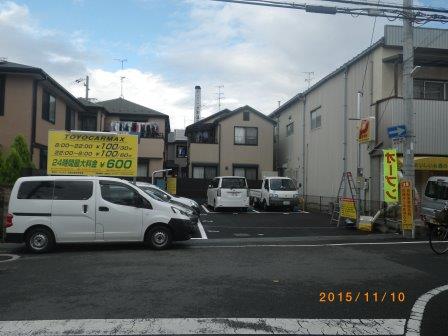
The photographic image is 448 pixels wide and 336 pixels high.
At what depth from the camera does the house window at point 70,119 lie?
85.5 feet

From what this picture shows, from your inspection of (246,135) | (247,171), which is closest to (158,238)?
(247,171)

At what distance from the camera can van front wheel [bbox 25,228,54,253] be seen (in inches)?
440

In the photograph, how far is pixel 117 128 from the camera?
3097 cm

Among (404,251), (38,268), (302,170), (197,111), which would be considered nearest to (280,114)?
(302,170)

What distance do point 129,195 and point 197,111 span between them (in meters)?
40.1

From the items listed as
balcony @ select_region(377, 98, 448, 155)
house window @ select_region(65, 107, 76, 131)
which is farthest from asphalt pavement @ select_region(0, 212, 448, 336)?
house window @ select_region(65, 107, 76, 131)

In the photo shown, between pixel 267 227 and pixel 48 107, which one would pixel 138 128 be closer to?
pixel 48 107

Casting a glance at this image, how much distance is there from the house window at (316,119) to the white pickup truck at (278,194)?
426 cm

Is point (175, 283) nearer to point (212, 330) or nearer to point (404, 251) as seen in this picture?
point (212, 330)

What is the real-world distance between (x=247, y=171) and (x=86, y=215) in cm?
2324

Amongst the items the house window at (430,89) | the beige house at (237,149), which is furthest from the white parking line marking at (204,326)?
the beige house at (237,149)

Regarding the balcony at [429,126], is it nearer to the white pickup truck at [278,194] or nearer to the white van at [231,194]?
the white pickup truck at [278,194]

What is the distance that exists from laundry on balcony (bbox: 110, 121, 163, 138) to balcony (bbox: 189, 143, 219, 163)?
2.61 meters
